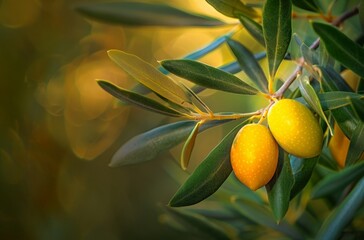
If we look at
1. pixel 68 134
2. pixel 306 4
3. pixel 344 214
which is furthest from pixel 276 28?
pixel 68 134

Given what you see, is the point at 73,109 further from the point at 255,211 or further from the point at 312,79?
the point at 312,79

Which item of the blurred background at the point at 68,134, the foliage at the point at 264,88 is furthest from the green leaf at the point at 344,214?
the blurred background at the point at 68,134

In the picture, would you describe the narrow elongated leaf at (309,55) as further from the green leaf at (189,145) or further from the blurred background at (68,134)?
the blurred background at (68,134)

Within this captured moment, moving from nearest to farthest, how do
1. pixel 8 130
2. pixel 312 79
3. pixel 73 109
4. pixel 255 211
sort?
pixel 312 79 → pixel 255 211 → pixel 8 130 → pixel 73 109

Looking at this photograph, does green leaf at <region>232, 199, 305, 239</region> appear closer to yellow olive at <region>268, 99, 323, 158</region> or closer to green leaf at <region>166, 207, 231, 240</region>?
green leaf at <region>166, 207, 231, 240</region>

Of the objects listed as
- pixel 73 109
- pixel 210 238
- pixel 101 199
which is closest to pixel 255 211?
pixel 210 238
